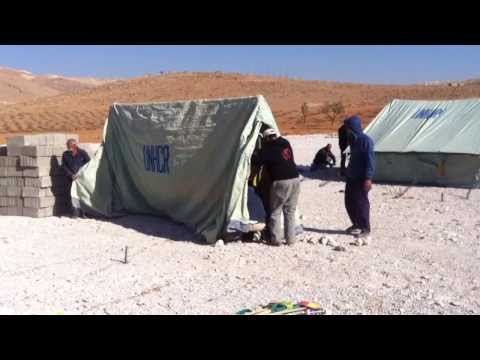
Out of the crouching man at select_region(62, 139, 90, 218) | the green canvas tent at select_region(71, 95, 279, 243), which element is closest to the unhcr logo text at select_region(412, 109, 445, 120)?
the green canvas tent at select_region(71, 95, 279, 243)

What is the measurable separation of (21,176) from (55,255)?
3.20 meters

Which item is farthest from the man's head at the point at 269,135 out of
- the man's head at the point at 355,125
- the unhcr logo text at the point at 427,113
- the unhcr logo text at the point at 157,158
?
the unhcr logo text at the point at 427,113

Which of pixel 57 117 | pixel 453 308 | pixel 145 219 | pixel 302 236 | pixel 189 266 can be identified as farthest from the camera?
pixel 57 117

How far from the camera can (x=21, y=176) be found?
10.8 meters

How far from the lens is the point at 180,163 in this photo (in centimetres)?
972

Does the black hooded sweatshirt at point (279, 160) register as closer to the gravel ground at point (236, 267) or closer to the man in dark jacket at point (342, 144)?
the gravel ground at point (236, 267)

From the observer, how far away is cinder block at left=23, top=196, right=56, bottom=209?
34.7 feet

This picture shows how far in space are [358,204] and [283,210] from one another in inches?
43.9

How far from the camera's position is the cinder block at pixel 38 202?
→ 1056 centimetres

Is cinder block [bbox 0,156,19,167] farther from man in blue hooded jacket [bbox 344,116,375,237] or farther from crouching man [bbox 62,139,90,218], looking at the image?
man in blue hooded jacket [bbox 344,116,375,237]

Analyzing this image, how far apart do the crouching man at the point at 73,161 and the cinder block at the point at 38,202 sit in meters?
0.40

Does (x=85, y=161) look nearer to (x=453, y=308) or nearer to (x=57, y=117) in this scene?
(x=453, y=308)

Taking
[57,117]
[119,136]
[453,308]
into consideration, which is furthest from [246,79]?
[453,308]

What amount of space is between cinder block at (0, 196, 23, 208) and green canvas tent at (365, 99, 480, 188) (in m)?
7.40
